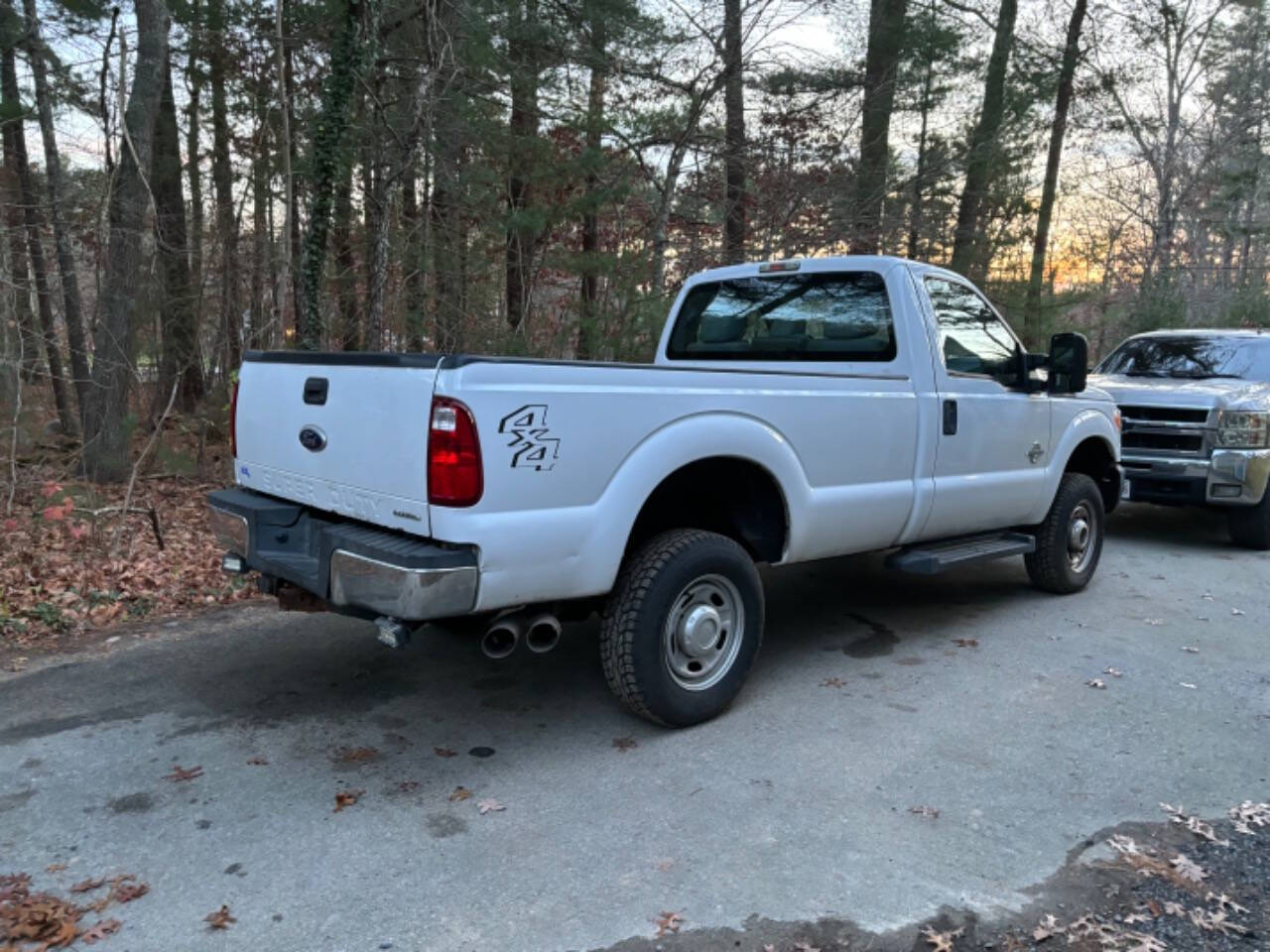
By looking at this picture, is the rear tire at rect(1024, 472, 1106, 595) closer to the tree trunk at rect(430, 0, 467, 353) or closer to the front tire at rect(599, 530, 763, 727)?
the front tire at rect(599, 530, 763, 727)

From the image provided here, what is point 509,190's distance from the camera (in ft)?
41.6

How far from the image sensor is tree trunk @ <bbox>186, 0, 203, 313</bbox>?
411 inches

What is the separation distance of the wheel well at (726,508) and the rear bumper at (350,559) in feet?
3.74

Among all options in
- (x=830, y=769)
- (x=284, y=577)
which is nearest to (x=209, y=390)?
(x=284, y=577)

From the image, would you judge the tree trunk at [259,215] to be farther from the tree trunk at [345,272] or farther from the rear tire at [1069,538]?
the rear tire at [1069,538]

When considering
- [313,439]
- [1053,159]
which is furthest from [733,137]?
[313,439]

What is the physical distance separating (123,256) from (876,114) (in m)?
11.7

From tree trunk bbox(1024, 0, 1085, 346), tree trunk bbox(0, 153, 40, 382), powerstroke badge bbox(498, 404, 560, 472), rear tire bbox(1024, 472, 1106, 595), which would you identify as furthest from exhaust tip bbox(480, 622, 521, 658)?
tree trunk bbox(1024, 0, 1085, 346)

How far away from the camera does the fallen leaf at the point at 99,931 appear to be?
8.31 feet

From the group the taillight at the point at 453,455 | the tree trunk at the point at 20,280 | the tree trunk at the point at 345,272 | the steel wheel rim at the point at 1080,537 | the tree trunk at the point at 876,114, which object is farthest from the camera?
the tree trunk at the point at 876,114

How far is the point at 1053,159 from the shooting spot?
17328 millimetres

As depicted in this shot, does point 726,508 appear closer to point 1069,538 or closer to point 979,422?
point 979,422

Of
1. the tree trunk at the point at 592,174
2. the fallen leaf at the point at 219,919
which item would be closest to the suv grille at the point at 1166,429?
the tree trunk at the point at 592,174

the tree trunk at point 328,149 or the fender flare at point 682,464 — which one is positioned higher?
the tree trunk at point 328,149
